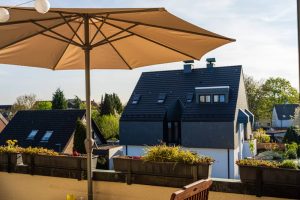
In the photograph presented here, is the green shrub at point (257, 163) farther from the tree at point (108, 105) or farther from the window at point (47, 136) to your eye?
the tree at point (108, 105)

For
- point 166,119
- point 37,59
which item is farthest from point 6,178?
point 166,119

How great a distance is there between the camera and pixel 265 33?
33.4 feet

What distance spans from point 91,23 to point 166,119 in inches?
756

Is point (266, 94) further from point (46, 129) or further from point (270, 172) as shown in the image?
point (270, 172)

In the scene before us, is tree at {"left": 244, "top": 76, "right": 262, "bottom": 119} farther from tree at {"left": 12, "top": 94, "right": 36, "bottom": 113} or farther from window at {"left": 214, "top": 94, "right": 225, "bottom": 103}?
tree at {"left": 12, "top": 94, "right": 36, "bottom": 113}

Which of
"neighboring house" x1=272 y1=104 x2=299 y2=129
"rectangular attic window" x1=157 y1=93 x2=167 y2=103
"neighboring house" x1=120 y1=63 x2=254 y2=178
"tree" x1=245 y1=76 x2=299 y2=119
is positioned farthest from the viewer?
"neighboring house" x1=272 y1=104 x2=299 y2=129

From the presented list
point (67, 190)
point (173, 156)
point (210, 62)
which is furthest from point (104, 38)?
point (210, 62)

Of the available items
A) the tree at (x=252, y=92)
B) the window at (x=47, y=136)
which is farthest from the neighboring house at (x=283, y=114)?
the window at (x=47, y=136)

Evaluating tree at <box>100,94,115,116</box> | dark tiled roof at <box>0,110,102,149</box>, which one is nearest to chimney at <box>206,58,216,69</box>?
dark tiled roof at <box>0,110,102,149</box>

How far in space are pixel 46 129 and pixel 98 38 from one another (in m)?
19.1

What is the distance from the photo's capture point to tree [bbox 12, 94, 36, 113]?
34.8 meters

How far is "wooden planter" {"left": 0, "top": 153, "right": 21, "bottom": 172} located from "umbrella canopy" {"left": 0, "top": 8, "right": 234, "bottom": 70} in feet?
3.66

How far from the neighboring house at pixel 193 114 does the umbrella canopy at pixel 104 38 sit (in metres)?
16.5

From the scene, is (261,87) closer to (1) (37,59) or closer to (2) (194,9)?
(2) (194,9)
